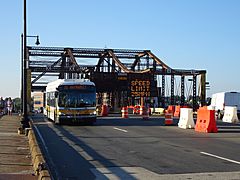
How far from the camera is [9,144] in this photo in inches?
673

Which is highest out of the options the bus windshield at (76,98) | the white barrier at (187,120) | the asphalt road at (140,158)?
the bus windshield at (76,98)

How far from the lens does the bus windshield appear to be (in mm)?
29766

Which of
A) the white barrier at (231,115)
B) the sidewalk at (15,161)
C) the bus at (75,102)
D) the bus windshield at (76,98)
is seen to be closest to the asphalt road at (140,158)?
the sidewalk at (15,161)

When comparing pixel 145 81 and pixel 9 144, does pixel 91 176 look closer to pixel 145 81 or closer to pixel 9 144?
pixel 9 144

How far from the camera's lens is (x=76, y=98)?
98.2ft

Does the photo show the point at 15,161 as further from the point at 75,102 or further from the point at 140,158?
the point at 75,102

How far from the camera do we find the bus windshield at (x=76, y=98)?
97.7 ft

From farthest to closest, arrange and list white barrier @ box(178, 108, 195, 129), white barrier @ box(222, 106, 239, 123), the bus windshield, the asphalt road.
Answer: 1. white barrier @ box(222, 106, 239, 123)
2. the bus windshield
3. white barrier @ box(178, 108, 195, 129)
4. the asphalt road

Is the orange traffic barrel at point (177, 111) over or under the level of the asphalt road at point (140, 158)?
over

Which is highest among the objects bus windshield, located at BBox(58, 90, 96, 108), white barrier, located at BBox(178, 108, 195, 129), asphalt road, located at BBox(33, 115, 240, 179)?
bus windshield, located at BBox(58, 90, 96, 108)

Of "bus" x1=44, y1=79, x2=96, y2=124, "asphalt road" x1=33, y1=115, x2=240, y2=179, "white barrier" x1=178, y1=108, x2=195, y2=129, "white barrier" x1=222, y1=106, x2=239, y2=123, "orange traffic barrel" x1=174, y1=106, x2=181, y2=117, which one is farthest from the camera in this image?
"orange traffic barrel" x1=174, y1=106, x2=181, y2=117

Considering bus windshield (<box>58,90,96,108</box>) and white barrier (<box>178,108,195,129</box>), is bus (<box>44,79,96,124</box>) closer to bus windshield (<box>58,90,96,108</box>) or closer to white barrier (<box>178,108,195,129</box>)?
bus windshield (<box>58,90,96,108</box>)

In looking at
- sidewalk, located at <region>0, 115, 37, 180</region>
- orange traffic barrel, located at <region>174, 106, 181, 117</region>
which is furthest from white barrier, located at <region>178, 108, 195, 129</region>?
orange traffic barrel, located at <region>174, 106, 181, 117</region>

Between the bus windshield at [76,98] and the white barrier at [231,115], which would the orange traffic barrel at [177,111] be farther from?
the bus windshield at [76,98]
